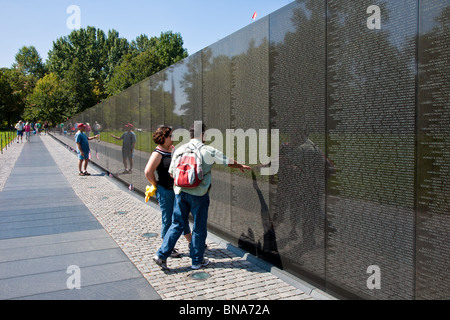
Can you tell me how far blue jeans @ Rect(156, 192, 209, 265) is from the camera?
4.88 metres

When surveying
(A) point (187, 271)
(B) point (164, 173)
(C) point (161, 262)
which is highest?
(B) point (164, 173)

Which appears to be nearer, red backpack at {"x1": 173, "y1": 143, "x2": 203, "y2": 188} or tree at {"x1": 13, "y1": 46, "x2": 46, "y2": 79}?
red backpack at {"x1": 173, "y1": 143, "x2": 203, "y2": 188}

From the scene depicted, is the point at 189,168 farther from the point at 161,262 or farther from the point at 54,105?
the point at 54,105

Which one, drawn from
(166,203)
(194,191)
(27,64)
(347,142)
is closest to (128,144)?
(166,203)

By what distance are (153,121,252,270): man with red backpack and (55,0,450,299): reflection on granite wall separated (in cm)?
81

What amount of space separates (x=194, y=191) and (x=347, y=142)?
199 centimetres

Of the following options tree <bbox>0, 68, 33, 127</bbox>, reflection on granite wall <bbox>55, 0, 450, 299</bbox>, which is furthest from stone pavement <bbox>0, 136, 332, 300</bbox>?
tree <bbox>0, 68, 33, 127</bbox>

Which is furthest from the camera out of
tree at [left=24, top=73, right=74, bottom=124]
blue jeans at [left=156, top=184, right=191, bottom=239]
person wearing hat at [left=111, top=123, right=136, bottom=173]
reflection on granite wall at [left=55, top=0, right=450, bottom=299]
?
tree at [left=24, top=73, right=74, bottom=124]

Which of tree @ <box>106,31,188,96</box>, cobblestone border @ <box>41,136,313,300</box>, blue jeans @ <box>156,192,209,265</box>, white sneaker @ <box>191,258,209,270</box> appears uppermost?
tree @ <box>106,31,188,96</box>

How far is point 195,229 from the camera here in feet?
16.2

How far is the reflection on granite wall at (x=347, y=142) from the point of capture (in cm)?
306

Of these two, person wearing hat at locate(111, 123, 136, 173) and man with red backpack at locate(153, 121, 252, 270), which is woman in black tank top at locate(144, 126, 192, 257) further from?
person wearing hat at locate(111, 123, 136, 173)

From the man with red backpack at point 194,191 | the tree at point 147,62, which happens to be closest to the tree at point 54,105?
the tree at point 147,62
